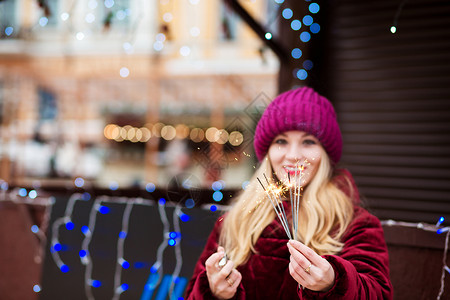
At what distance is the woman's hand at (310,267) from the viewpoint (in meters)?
1.02

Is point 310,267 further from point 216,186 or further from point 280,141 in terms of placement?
point 216,186

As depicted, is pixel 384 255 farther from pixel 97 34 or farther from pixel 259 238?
pixel 97 34

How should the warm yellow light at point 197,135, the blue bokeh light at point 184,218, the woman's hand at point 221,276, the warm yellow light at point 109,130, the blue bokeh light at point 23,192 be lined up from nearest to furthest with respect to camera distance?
the woman's hand at point 221,276 → the blue bokeh light at point 184,218 → the blue bokeh light at point 23,192 → the warm yellow light at point 197,135 → the warm yellow light at point 109,130

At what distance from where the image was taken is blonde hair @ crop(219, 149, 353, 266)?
4.36 ft

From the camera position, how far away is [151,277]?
7.32 ft

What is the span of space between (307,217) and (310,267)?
36 cm

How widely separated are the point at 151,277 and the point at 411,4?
2.09 metres

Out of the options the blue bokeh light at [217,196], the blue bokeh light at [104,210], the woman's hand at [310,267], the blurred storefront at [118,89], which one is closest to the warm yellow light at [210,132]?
the blurred storefront at [118,89]

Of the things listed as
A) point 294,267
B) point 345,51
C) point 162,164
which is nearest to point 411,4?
point 345,51

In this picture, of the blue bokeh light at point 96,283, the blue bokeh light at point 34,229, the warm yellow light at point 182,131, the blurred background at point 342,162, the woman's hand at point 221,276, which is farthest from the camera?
the warm yellow light at point 182,131

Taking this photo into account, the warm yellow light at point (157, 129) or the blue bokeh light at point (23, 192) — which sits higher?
the warm yellow light at point (157, 129)

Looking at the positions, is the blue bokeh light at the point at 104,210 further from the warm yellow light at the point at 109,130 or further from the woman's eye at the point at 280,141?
the warm yellow light at the point at 109,130

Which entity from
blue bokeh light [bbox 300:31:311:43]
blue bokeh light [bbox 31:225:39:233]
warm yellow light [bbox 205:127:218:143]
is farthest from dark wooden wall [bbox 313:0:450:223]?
warm yellow light [bbox 205:127:218:143]

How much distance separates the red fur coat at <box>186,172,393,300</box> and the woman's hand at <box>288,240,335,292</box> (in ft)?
0.12
